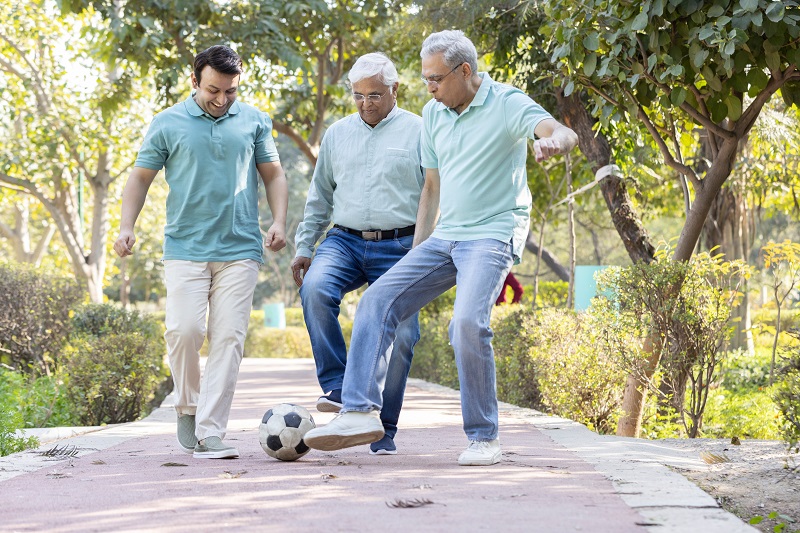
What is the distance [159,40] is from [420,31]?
3148 millimetres

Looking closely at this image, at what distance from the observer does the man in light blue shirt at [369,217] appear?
5488 millimetres

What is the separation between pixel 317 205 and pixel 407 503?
2.51 metres

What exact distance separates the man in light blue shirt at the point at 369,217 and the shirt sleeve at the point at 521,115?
827mm

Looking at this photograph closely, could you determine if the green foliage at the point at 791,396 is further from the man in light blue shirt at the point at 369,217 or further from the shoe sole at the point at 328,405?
the shoe sole at the point at 328,405

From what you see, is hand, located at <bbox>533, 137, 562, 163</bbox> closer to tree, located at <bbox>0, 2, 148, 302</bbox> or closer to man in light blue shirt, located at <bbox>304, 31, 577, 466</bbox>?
man in light blue shirt, located at <bbox>304, 31, 577, 466</bbox>

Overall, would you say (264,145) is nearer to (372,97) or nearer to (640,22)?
(372,97)

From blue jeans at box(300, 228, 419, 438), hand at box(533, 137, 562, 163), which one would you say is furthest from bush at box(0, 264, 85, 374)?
hand at box(533, 137, 562, 163)

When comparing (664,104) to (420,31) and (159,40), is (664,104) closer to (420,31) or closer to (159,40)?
(420,31)

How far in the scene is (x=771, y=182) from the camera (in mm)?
16844

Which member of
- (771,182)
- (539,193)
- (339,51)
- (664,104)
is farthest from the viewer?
(539,193)

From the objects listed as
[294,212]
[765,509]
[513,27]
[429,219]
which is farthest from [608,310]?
[294,212]

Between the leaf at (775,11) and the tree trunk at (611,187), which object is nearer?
the leaf at (775,11)

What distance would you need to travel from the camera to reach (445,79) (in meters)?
4.97

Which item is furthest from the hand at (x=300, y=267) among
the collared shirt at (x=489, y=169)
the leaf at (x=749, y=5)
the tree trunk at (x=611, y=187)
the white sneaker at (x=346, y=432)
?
the tree trunk at (x=611, y=187)
